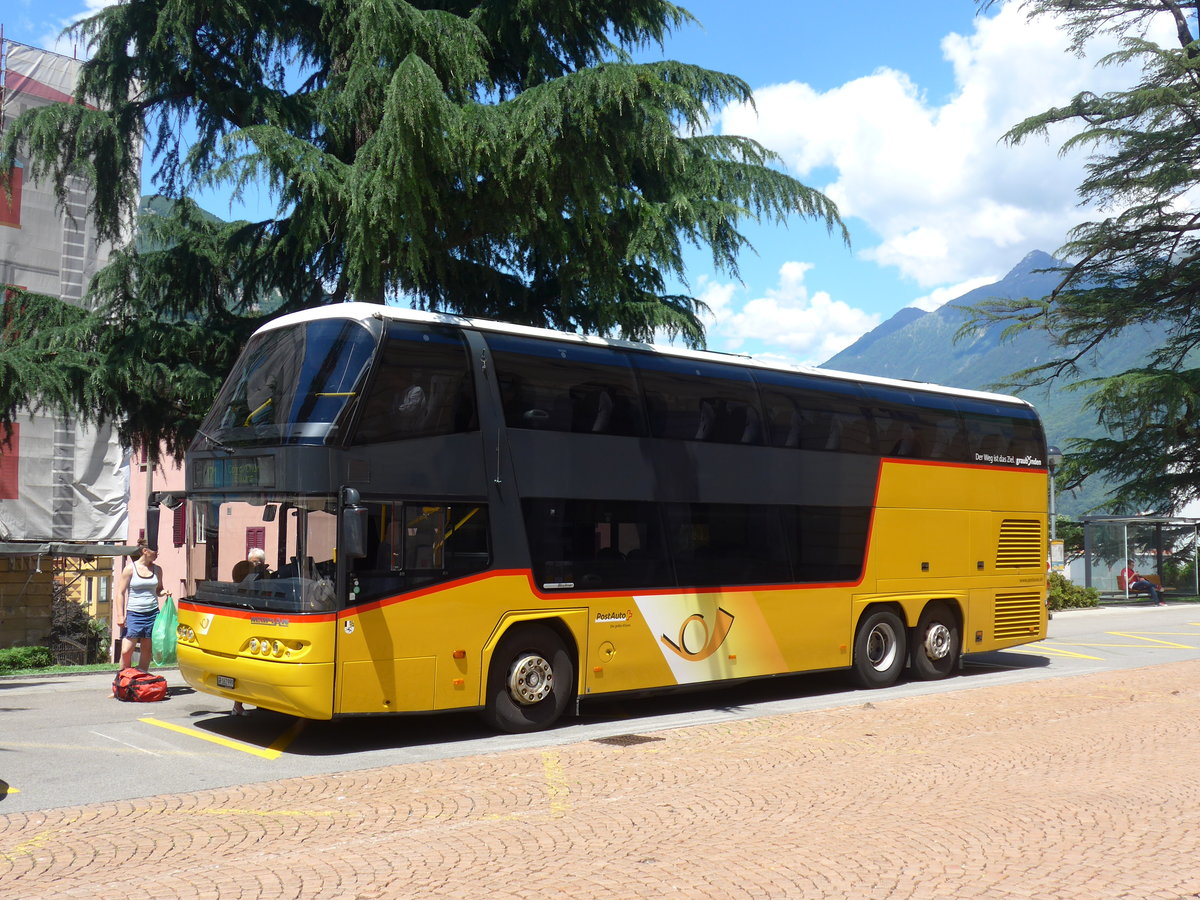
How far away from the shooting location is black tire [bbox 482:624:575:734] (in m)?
10.5

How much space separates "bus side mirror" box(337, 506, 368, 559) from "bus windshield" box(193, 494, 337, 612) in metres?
0.28

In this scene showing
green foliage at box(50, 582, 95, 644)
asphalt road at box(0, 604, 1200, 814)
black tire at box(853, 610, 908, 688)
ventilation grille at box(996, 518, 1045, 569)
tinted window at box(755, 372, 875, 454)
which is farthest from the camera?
green foliage at box(50, 582, 95, 644)

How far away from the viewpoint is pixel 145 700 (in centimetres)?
1207

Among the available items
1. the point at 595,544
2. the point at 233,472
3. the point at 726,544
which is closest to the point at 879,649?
the point at 726,544

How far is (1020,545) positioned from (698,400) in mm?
6308

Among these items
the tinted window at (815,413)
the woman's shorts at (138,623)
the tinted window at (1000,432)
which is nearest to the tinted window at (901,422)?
the tinted window at (815,413)

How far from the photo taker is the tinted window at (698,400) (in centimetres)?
1188

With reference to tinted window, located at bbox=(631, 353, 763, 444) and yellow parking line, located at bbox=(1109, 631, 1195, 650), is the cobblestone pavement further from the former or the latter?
yellow parking line, located at bbox=(1109, 631, 1195, 650)

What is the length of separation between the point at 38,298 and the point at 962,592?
12.3m

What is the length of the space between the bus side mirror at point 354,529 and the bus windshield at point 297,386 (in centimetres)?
71

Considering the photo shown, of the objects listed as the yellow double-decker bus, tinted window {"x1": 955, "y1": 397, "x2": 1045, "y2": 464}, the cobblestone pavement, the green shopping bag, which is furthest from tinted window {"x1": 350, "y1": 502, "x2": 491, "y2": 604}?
tinted window {"x1": 955, "y1": 397, "x2": 1045, "y2": 464}

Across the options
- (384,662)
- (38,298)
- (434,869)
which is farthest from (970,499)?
(38,298)

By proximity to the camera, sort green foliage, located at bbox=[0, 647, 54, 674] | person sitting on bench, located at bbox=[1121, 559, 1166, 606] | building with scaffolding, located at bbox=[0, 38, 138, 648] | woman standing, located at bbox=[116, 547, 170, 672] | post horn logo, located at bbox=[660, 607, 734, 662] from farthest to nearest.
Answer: building with scaffolding, located at bbox=[0, 38, 138, 648], person sitting on bench, located at bbox=[1121, 559, 1166, 606], green foliage, located at bbox=[0, 647, 54, 674], woman standing, located at bbox=[116, 547, 170, 672], post horn logo, located at bbox=[660, 607, 734, 662]

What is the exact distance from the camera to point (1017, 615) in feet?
53.0
